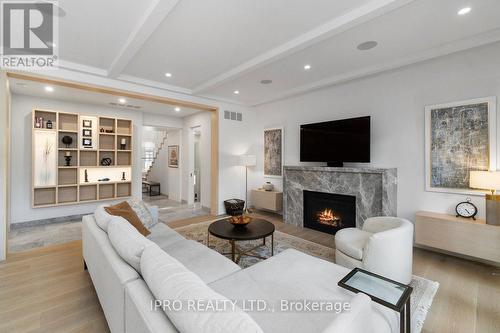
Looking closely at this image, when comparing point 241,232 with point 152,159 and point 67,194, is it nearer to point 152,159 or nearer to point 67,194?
point 67,194

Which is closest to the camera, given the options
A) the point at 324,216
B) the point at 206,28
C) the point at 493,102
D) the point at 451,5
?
the point at 451,5

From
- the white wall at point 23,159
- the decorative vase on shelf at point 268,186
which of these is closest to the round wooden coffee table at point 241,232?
the decorative vase on shelf at point 268,186

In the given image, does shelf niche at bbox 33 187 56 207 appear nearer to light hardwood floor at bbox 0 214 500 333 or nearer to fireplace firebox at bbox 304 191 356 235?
light hardwood floor at bbox 0 214 500 333

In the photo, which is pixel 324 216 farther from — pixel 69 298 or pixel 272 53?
pixel 69 298

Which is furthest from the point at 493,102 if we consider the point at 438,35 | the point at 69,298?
the point at 69,298

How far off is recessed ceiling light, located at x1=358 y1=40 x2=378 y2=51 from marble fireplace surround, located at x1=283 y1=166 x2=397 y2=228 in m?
1.75

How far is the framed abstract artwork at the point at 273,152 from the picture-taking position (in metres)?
5.30

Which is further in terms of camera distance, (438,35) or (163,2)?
(438,35)

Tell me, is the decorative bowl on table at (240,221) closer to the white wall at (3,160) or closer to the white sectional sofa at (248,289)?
the white sectional sofa at (248,289)

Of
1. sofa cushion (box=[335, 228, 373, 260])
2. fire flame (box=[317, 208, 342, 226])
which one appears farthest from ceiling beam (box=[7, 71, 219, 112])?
sofa cushion (box=[335, 228, 373, 260])

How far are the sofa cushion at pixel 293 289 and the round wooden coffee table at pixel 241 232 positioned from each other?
68 centimetres

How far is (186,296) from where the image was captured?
97cm

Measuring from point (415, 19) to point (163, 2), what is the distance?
8.27 feet

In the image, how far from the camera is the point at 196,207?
619 cm
